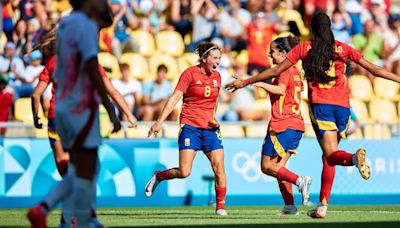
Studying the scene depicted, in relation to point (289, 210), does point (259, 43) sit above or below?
above

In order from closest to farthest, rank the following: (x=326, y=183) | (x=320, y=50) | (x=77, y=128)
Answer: (x=77, y=128), (x=320, y=50), (x=326, y=183)

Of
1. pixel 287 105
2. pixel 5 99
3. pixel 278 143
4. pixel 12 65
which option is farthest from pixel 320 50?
pixel 12 65

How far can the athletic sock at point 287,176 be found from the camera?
1457 centimetres

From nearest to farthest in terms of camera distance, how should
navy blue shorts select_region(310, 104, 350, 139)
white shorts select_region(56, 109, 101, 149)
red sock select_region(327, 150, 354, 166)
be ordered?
white shorts select_region(56, 109, 101, 149) < red sock select_region(327, 150, 354, 166) < navy blue shorts select_region(310, 104, 350, 139)

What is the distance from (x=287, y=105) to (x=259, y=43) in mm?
9080

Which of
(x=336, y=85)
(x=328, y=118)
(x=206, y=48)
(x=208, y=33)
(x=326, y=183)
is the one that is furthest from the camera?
(x=208, y=33)

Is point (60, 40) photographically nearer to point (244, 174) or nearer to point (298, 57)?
point (298, 57)

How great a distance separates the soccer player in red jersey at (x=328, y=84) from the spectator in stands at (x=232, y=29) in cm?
1074

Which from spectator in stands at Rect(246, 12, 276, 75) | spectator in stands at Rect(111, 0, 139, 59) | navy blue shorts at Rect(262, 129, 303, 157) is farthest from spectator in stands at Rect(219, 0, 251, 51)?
navy blue shorts at Rect(262, 129, 303, 157)

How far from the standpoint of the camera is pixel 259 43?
24047 millimetres

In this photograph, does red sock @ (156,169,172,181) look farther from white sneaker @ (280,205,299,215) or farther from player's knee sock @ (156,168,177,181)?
white sneaker @ (280,205,299,215)

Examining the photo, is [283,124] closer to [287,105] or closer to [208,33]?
[287,105]

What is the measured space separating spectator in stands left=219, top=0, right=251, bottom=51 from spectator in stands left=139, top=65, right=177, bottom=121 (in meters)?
2.49

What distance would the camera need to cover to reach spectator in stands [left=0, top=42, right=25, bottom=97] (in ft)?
71.8
